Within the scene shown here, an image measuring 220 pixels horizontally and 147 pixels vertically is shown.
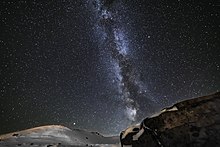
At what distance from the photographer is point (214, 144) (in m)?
6.64

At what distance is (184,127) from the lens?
706 cm

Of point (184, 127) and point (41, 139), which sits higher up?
point (41, 139)

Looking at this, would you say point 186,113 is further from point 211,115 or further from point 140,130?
point 140,130

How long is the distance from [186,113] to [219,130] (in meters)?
1.04

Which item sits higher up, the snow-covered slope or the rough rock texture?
the snow-covered slope

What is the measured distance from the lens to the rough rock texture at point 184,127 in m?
6.81

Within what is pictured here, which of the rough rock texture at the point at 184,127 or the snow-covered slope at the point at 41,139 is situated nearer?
the rough rock texture at the point at 184,127

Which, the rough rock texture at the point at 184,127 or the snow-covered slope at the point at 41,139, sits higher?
the snow-covered slope at the point at 41,139

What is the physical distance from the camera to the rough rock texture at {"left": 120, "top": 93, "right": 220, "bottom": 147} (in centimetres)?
681

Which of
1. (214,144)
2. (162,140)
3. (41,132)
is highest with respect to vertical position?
(41,132)

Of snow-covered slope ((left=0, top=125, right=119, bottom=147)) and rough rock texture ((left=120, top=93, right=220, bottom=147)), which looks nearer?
rough rock texture ((left=120, top=93, right=220, bottom=147))

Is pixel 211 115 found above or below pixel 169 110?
below

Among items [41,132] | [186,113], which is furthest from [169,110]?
[41,132]

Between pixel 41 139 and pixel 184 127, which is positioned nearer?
pixel 184 127
